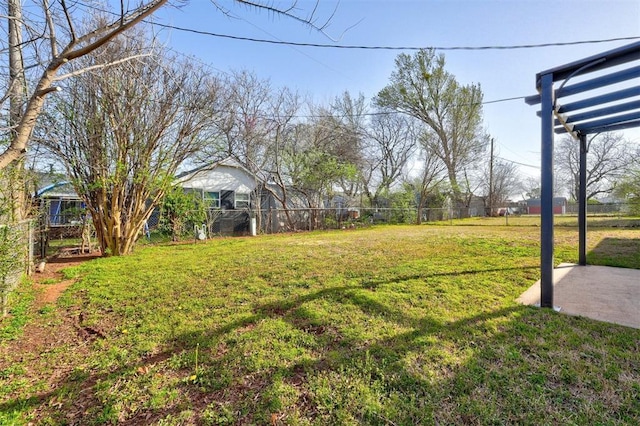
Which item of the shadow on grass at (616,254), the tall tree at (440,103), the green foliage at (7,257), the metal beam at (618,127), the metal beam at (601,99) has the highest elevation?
the tall tree at (440,103)

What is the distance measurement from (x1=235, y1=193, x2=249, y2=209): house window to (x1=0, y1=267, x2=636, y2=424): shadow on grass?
1160 cm

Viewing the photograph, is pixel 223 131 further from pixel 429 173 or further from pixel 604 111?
pixel 429 173

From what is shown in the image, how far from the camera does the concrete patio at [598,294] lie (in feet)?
8.83

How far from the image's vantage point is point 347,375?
187 centimetres

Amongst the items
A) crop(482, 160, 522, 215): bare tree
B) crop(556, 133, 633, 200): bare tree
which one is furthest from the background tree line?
crop(482, 160, 522, 215): bare tree

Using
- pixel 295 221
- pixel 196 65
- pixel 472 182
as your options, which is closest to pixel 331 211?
pixel 295 221

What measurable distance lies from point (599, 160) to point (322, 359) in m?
34.6

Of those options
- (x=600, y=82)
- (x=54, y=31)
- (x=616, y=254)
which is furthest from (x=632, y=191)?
(x=54, y=31)

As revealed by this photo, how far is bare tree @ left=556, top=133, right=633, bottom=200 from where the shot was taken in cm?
2315

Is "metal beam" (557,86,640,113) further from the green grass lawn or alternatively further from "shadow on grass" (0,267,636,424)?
"shadow on grass" (0,267,636,424)

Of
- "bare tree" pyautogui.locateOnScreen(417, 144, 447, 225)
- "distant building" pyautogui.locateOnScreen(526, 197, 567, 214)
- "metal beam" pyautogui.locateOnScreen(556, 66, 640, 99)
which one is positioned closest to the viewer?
"metal beam" pyautogui.locateOnScreen(556, 66, 640, 99)

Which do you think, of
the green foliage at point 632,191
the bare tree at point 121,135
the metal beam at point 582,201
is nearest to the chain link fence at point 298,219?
the green foliage at point 632,191

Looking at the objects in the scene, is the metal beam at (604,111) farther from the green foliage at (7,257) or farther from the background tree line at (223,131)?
the green foliage at (7,257)

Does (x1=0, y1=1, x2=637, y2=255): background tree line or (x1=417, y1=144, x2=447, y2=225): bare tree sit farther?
(x1=417, y1=144, x2=447, y2=225): bare tree
